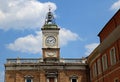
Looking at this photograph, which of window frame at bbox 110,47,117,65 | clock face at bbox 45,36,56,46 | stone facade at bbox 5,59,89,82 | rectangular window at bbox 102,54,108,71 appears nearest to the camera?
window frame at bbox 110,47,117,65

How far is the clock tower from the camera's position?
47875mm

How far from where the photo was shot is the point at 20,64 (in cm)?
4688

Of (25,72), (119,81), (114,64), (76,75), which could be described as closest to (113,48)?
(114,64)

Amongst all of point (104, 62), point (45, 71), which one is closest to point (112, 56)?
point (104, 62)

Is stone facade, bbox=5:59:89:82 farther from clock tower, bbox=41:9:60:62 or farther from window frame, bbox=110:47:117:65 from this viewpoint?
window frame, bbox=110:47:117:65

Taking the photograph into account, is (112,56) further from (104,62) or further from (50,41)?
(50,41)

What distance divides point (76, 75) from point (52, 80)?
393 centimetres

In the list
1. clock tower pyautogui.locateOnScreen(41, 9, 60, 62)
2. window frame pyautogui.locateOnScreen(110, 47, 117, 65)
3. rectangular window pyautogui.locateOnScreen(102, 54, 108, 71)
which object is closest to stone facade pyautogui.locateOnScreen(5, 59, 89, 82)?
clock tower pyautogui.locateOnScreen(41, 9, 60, 62)

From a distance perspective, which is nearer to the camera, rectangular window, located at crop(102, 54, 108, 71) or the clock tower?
rectangular window, located at crop(102, 54, 108, 71)

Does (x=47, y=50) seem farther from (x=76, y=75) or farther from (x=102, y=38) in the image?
(x=102, y=38)

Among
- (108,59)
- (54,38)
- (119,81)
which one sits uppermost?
(54,38)

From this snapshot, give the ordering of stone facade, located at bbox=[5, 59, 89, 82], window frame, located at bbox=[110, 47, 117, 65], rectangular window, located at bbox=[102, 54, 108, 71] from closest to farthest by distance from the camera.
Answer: window frame, located at bbox=[110, 47, 117, 65], rectangular window, located at bbox=[102, 54, 108, 71], stone facade, located at bbox=[5, 59, 89, 82]

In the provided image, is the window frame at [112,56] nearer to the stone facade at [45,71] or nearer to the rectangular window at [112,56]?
the rectangular window at [112,56]

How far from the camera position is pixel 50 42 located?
48438 millimetres
